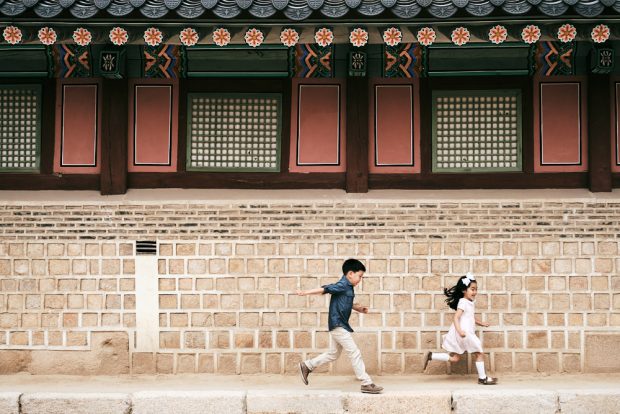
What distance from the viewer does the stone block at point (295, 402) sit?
27.1ft

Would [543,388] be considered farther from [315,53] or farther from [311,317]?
[315,53]

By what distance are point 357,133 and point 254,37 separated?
1.91 m

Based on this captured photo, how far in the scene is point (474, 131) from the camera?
989 cm

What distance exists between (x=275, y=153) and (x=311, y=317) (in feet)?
7.04

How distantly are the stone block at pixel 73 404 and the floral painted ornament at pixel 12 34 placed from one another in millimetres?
3909

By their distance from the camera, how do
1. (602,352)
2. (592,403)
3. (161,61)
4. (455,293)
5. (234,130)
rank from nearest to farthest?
(592,403), (455,293), (602,352), (161,61), (234,130)

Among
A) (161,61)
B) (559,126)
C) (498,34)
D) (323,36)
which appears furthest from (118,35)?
(559,126)

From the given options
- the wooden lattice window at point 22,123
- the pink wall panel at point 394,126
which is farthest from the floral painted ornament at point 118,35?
the pink wall panel at point 394,126

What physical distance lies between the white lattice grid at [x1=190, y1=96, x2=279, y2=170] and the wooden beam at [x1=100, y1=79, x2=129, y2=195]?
866 mm

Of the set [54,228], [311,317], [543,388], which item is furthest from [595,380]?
[54,228]

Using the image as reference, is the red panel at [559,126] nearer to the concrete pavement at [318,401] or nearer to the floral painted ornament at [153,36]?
the concrete pavement at [318,401]

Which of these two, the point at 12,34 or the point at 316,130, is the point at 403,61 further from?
the point at 12,34

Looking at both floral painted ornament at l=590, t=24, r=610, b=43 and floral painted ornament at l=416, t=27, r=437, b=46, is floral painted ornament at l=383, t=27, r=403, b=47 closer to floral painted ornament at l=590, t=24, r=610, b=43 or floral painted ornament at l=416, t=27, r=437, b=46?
floral painted ornament at l=416, t=27, r=437, b=46

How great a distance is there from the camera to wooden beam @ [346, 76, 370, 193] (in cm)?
970
